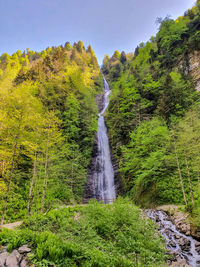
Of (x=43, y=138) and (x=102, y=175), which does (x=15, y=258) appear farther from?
(x=102, y=175)

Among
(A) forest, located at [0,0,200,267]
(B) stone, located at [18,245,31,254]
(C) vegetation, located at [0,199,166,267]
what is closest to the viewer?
(C) vegetation, located at [0,199,166,267]

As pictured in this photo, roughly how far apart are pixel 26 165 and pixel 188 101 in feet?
65.1

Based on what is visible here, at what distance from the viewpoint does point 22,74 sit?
23.8 m

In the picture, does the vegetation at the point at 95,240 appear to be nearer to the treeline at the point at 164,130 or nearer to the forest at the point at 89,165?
the forest at the point at 89,165

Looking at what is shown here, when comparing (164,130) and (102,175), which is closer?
(164,130)

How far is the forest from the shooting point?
4285 millimetres

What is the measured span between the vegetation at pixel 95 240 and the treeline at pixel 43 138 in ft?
9.18

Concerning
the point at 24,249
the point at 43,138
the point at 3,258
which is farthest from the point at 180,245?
the point at 43,138

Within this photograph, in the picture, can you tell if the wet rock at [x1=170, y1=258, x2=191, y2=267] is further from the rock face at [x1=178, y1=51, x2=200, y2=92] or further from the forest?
the rock face at [x1=178, y1=51, x2=200, y2=92]

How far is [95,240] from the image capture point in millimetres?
4805

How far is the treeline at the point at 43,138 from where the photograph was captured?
774 centimetres

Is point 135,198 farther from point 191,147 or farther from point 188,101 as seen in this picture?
point 188,101

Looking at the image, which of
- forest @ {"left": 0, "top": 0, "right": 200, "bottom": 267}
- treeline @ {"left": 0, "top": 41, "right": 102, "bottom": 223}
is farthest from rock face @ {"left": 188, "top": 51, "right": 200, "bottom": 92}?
treeline @ {"left": 0, "top": 41, "right": 102, "bottom": 223}

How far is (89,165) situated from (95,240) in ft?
45.3
